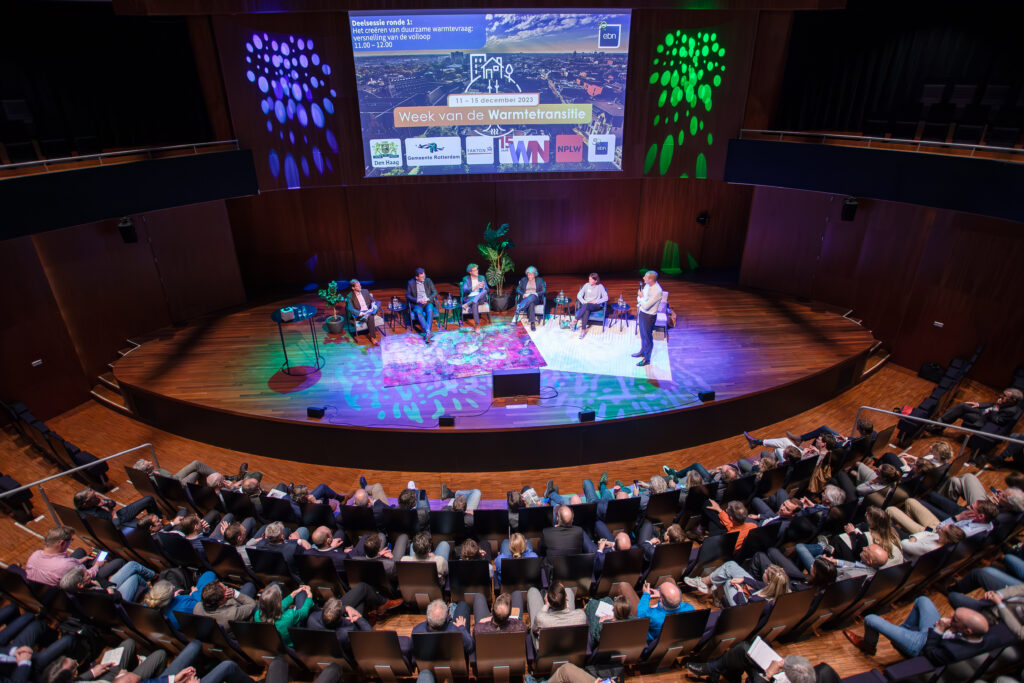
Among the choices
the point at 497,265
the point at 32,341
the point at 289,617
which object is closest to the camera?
the point at 289,617

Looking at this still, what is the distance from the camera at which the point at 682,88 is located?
9.27 m

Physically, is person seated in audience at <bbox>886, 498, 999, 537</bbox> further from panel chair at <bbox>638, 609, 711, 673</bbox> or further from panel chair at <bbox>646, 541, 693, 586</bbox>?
panel chair at <bbox>638, 609, 711, 673</bbox>

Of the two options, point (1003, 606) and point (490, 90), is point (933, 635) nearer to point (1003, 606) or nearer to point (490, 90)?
point (1003, 606)

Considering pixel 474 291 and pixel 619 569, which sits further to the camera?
pixel 474 291

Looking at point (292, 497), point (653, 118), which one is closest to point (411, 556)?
point (292, 497)

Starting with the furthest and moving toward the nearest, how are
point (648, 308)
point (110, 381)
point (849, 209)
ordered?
point (849, 209)
point (110, 381)
point (648, 308)

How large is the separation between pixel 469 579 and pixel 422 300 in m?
5.37

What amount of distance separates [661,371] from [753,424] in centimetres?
135

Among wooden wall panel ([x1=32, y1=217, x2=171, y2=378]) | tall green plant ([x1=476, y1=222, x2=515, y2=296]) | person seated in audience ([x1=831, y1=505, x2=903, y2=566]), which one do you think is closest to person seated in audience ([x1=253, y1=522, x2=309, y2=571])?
person seated in audience ([x1=831, y1=505, x2=903, y2=566])

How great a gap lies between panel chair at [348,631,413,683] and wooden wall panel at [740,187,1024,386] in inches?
346

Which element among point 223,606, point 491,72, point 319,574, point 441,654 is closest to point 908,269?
point 491,72

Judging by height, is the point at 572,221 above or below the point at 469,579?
above

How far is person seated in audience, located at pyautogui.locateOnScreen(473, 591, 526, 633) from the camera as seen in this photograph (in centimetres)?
351

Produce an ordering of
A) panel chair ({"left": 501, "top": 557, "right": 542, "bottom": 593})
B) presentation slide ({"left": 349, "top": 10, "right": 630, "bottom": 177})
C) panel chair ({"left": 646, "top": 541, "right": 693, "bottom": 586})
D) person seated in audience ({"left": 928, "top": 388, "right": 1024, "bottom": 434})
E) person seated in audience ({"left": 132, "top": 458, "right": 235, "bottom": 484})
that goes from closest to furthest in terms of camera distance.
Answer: panel chair ({"left": 501, "top": 557, "right": 542, "bottom": 593})
panel chair ({"left": 646, "top": 541, "right": 693, "bottom": 586})
person seated in audience ({"left": 132, "top": 458, "right": 235, "bottom": 484})
person seated in audience ({"left": 928, "top": 388, "right": 1024, "bottom": 434})
presentation slide ({"left": 349, "top": 10, "right": 630, "bottom": 177})
